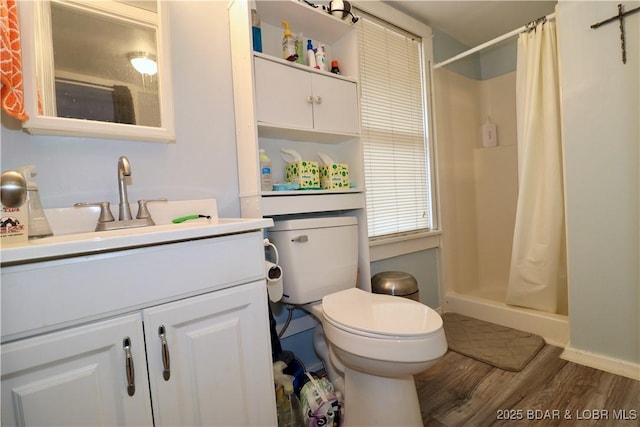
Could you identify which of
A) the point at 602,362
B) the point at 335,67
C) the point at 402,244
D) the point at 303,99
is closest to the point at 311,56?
the point at 335,67

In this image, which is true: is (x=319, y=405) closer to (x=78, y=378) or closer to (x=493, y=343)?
(x=78, y=378)

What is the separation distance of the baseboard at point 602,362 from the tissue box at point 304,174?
1591 mm

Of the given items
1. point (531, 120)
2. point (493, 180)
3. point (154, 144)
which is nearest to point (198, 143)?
point (154, 144)

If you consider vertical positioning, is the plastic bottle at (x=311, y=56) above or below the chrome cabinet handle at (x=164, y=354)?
above

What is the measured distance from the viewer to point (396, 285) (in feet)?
5.57

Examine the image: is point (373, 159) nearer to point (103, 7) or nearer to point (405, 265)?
point (405, 265)

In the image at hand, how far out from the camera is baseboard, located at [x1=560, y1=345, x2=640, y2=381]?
138 cm

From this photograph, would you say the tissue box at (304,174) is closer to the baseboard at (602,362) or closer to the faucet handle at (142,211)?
the faucet handle at (142,211)

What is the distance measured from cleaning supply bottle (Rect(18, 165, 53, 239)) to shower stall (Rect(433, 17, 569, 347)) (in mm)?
2214

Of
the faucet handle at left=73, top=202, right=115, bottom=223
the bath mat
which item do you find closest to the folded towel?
the faucet handle at left=73, top=202, right=115, bottom=223

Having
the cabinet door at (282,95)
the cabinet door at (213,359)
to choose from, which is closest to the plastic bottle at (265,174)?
the cabinet door at (282,95)

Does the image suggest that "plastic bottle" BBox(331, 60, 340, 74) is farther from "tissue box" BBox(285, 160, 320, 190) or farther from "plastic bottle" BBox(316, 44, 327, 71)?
"tissue box" BBox(285, 160, 320, 190)

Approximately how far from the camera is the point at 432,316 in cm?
105

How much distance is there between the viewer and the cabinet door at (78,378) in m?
0.57
